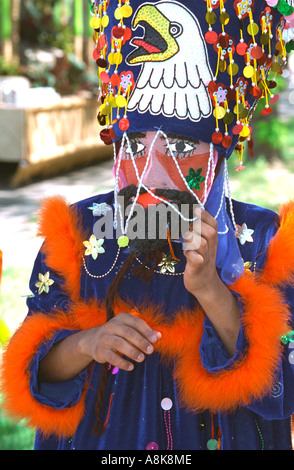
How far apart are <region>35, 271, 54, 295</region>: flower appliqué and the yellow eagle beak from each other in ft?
2.07

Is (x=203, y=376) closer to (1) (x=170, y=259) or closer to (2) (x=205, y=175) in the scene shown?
(1) (x=170, y=259)

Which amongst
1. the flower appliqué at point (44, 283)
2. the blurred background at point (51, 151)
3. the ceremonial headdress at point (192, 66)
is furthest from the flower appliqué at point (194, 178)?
the blurred background at point (51, 151)

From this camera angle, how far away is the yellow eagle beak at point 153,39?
5.06 ft

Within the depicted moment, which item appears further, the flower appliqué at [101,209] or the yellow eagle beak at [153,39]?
the flower appliqué at [101,209]

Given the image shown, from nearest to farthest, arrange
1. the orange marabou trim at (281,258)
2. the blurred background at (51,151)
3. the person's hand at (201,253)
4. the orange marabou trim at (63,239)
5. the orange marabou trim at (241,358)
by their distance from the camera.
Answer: the person's hand at (201,253), the orange marabou trim at (241,358), the orange marabou trim at (281,258), the orange marabou trim at (63,239), the blurred background at (51,151)

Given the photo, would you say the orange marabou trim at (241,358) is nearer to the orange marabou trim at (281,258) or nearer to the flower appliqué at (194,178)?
the orange marabou trim at (281,258)

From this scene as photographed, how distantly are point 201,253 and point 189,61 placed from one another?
50 cm

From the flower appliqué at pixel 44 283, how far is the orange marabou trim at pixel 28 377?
0.08 metres

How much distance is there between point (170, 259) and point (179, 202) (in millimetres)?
Answer: 198

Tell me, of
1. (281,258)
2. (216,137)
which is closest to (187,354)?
(281,258)

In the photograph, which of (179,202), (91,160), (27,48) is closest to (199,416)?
(179,202)

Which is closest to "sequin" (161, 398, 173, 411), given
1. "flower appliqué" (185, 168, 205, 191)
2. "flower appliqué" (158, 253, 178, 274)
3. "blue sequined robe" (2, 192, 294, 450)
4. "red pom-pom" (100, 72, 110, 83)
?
"blue sequined robe" (2, 192, 294, 450)

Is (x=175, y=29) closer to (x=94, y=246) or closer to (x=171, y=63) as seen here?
(x=171, y=63)

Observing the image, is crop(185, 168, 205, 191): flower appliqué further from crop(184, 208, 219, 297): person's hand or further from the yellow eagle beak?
the yellow eagle beak
